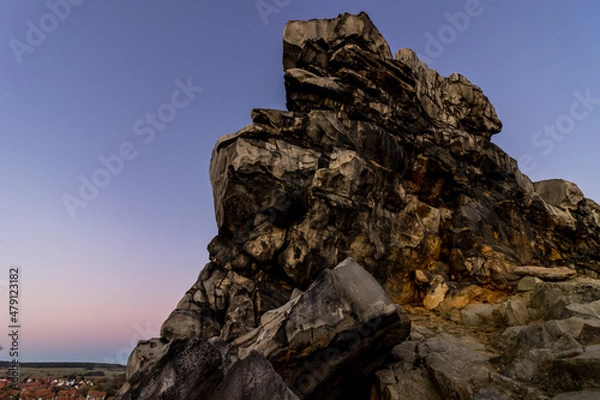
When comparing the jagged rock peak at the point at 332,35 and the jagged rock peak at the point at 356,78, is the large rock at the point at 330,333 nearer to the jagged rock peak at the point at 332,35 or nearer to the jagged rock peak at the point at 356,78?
the jagged rock peak at the point at 356,78

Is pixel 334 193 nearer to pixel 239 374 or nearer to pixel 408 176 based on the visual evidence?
pixel 408 176

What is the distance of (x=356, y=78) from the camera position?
28.2m

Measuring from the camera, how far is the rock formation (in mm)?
11945

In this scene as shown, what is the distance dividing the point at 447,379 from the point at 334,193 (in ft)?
42.3

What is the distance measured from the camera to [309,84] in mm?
26766

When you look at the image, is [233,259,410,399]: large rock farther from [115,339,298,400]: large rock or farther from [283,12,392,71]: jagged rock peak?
[283,12,392,71]: jagged rock peak

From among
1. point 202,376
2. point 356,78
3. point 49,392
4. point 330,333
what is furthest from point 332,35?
point 49,392

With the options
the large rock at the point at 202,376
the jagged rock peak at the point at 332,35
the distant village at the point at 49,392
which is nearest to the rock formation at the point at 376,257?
the large rock at the point at 202,376

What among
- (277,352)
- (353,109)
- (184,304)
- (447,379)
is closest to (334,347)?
(277,352)

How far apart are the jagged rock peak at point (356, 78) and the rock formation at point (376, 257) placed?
0.17m

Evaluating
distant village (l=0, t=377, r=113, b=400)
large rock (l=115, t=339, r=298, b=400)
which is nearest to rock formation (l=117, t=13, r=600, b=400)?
large rock (l=115, t=339, r=298, b=400)

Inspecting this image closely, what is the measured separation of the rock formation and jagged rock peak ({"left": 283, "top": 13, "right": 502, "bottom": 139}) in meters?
0.17

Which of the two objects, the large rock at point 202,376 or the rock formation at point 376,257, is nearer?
the large rock at point 202,376

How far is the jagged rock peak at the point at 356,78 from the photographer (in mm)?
27109
